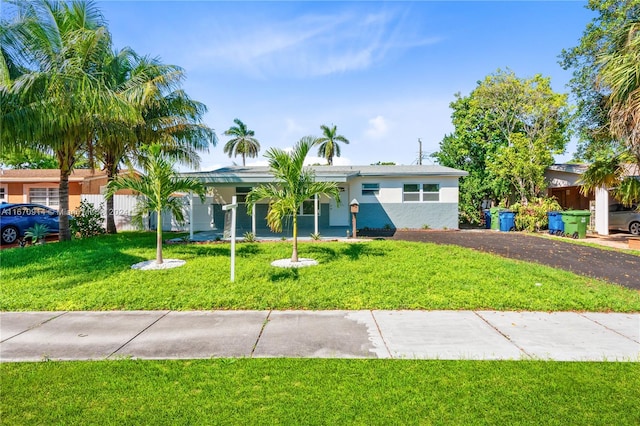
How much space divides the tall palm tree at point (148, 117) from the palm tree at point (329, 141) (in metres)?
20.0

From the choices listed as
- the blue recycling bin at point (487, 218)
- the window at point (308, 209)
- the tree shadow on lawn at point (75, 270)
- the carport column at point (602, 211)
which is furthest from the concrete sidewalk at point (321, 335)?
the blue recycling bin at point (487, 218)

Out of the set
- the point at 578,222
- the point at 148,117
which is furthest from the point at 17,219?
the point at 578,222

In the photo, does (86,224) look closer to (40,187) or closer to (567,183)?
(40,187)

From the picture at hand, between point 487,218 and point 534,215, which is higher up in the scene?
point 534,215

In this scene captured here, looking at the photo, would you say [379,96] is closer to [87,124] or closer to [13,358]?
[87,124]

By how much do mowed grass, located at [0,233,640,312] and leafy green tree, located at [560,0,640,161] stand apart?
10397 millimetres

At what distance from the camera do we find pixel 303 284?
272 inches

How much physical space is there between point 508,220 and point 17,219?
A: 22557mm

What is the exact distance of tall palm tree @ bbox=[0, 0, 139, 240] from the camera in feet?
30.7

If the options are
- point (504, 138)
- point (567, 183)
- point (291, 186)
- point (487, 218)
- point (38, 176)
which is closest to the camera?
point (291, 186)

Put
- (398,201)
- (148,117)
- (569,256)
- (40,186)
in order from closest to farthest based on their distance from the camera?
(569,256)
(148,117)
(398,201)
(40,186)

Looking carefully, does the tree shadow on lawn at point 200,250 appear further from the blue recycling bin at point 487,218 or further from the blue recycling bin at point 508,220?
the blue recycling bin at point 487,218

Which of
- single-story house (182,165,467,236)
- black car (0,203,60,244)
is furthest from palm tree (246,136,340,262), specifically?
black car (0,203,60,244)

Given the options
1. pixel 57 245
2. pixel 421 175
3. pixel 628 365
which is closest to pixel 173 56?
pixel 57 245
